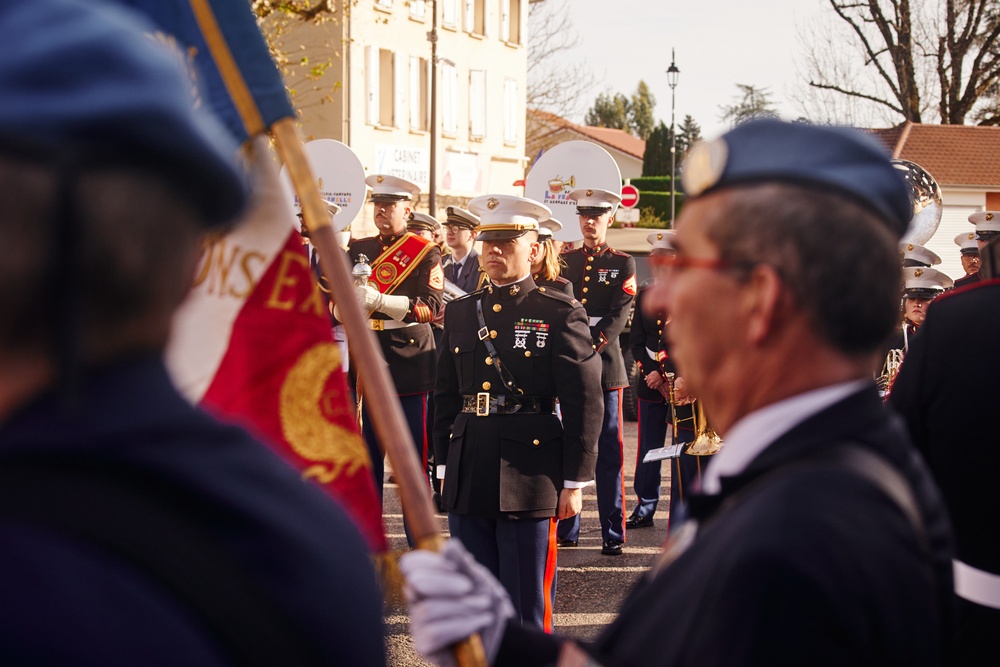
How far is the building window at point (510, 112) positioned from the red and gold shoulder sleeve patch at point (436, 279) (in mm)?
30989

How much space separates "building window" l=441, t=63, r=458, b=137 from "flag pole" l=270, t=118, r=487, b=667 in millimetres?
33736

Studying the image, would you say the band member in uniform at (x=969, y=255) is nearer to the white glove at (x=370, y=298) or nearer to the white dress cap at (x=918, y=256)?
the white dress cap at (x=918, y=256)

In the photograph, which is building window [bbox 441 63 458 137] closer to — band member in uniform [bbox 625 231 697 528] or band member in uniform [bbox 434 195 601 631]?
band member in uniform [bbox 625 231 697 528]

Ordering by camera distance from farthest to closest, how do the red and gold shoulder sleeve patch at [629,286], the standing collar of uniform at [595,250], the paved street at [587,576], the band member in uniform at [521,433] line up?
the standing collar of uniform at [595,250] → the red and gold shoulder sleeve patch at [629,286] → the paved street at [587,576] → the band member in uniform at [521,433]

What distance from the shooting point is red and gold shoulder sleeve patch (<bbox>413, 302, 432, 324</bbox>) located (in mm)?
7488

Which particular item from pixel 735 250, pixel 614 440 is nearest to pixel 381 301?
pixel 614 440

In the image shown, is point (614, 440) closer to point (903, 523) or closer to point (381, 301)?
point (381, 301)

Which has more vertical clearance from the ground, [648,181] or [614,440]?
[648,181]

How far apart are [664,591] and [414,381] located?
6.19m

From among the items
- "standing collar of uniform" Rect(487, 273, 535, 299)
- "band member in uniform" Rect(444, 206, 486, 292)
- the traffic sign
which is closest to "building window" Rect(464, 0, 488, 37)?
the traffic sign

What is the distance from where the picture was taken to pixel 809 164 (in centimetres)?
151

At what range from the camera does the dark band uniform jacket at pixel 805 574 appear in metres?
1.32

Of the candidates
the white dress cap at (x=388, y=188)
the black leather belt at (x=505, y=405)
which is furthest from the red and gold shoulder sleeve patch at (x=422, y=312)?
the black leather belt at (x=505, y=405)

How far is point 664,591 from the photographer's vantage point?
1.46 m
